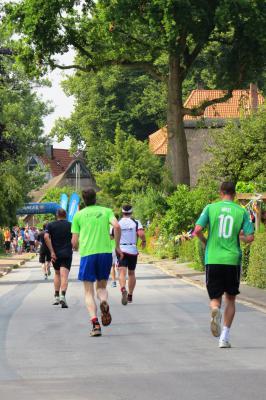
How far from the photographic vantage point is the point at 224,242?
1252 centimetres

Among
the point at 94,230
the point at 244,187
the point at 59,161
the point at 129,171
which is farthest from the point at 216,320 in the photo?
the point at 59,161

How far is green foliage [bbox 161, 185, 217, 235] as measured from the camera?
42375 millimetres

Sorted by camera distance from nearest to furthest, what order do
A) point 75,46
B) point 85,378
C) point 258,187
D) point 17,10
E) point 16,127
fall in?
point 85,378, point 258,187, point 17,10, point 75,46, point 16,127

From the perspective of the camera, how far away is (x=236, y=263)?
41.2 ft

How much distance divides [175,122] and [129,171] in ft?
88.4

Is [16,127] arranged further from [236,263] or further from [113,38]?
[236,263]

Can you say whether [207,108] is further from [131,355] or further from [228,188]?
[131,355]

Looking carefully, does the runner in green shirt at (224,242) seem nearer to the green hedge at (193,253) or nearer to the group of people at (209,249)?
the group of people at (209,249)

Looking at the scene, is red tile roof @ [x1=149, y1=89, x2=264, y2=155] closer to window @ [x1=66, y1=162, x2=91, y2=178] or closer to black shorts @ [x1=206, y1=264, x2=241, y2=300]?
window @ [x1=66, y1=162, x2=91, y2=178]

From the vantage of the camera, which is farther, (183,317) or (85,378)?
(183,317)

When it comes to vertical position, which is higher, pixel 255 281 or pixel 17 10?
pixel 17 10

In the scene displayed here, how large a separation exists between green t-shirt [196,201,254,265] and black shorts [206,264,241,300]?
7 centimetres

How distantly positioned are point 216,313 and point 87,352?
152cm

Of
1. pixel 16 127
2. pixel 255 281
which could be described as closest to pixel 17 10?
pixel 255 281
